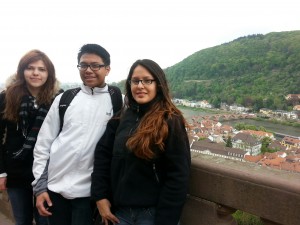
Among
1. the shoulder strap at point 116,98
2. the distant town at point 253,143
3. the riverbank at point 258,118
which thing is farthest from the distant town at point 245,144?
the shoulder strap at point 116,98

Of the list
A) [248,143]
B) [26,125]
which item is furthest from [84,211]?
[248,143]

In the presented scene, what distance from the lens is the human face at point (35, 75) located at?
8.02 ft

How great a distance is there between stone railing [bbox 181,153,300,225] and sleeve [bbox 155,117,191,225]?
0.25 metres

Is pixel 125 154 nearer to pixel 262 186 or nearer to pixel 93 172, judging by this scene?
pixel 93 172

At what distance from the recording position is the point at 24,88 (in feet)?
8.10

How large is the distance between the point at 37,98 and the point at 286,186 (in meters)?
1.92

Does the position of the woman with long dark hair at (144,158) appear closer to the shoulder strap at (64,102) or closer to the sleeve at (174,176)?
the sleeve at (174,176)

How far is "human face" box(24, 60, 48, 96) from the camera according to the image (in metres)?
2.44

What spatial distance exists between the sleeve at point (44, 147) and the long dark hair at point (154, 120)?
601 millimetres

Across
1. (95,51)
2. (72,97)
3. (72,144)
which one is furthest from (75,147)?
(95,51)

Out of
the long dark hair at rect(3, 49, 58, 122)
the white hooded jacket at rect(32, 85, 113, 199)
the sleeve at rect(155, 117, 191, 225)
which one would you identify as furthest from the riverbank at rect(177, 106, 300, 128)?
the sleeve at rect(155, 117, 191, 225)

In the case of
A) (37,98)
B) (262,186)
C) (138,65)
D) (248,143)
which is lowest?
(248,143)

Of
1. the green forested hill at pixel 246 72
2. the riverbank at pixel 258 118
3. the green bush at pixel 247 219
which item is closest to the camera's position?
the green bush at pixel 247 219

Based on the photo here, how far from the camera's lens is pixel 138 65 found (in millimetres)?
1873
